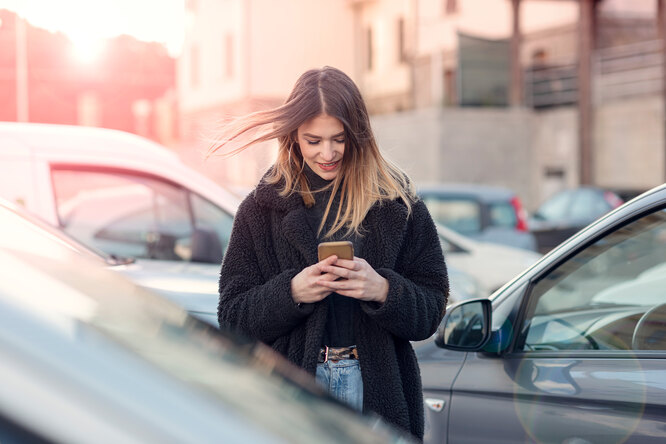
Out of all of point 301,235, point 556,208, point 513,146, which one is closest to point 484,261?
point 301,235

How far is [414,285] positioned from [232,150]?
741 mm

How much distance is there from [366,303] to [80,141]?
2.81m

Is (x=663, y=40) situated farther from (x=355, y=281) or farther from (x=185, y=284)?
(x=355, y=281)

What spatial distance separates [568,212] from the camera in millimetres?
13484

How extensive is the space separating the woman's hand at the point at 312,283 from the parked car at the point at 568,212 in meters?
9.34

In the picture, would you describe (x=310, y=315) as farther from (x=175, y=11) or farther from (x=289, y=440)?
(x=175, y=11)

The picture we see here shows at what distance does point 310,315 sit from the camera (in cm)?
240

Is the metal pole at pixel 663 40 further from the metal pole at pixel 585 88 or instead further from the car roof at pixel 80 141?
the car roof at pixel 80 141

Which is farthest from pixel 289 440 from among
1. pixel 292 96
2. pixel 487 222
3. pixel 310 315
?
pixel 487 222

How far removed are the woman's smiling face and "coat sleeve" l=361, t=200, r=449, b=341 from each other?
0.27 meters

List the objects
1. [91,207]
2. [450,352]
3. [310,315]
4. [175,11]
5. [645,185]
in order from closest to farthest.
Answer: [310,315] < [450,352] < [91,207] < [175,11] < [645,185]

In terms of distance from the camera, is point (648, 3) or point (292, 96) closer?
point (292, 96)

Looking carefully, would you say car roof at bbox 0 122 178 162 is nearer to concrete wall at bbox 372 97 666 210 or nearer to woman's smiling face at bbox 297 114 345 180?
woman's smiling face at bbox 297 114 345 180

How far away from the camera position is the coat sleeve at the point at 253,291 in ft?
7.76
